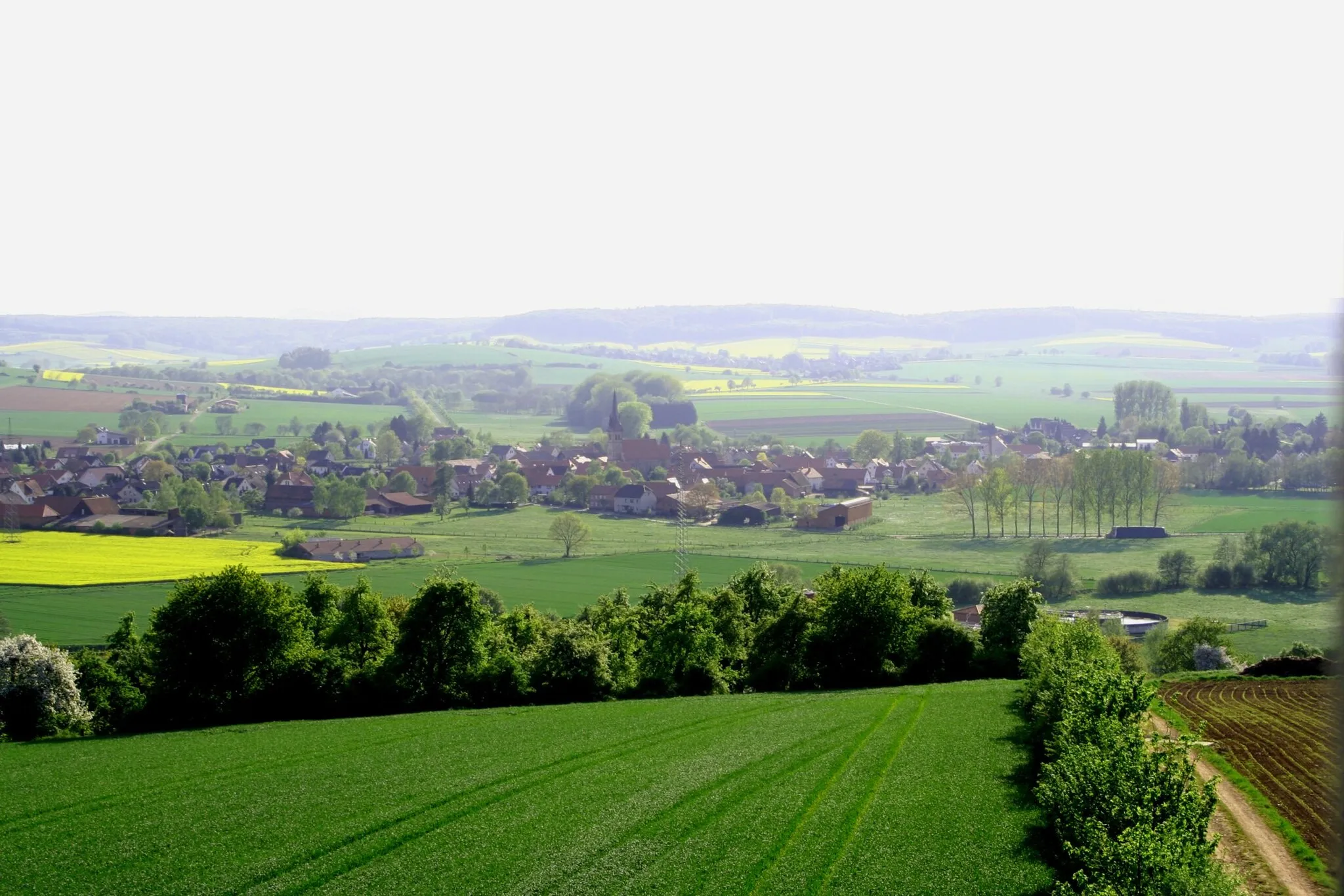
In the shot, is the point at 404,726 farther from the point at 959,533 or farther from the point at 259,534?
the point at 959,533

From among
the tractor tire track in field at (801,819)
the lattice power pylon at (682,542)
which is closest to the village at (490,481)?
the lattice power pylon at (682,542)

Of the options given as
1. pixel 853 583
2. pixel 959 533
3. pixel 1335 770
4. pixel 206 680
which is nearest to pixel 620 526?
pixel 959 533

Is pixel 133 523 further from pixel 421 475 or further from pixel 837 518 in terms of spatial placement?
pixel 837 518

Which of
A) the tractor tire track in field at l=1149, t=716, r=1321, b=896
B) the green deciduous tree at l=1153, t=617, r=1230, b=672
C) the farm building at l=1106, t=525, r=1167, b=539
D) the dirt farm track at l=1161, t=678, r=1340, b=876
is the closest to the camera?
the tractor tire track in field at l=1149, t=716, r=1321, b=896

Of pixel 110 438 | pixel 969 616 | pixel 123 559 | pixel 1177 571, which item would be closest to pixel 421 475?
pixel 123 559

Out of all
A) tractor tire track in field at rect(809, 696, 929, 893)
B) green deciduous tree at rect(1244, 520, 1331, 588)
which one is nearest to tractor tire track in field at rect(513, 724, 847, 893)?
tractor tire track in field at rect(809, 696, 929, 893)

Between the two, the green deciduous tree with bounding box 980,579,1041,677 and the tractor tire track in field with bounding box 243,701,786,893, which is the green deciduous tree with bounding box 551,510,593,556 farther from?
the tractor tire track in field with bounding box 243,701,786,893
